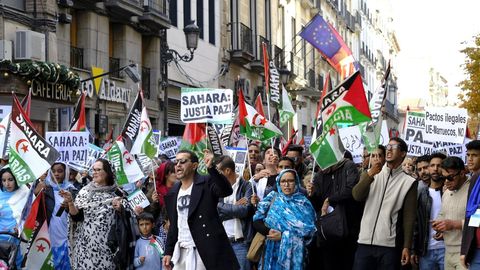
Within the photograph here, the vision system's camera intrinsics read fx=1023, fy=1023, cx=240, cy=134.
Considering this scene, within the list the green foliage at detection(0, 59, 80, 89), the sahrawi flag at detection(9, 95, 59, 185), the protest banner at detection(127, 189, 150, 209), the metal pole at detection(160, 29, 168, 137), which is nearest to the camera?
the sahrawi flag at detection(9, 95, 59, 185)

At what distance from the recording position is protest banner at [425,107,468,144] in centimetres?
1340

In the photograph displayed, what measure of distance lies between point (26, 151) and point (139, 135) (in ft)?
8.41

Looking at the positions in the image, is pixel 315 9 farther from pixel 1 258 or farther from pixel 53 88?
pixel 1 258

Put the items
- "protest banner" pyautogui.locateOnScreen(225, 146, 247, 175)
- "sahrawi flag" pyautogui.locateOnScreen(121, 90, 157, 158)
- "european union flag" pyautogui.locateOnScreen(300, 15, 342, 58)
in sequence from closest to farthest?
"sahrawi flag" pyautogui.locateOnScreen(121, 90, 157, 158) → "protest banner" pyautogui.locateOnScreen(225, 146, 247, 175) → "european union flag" pyautogui.locateOnScreen(300, 15, 342, 58)

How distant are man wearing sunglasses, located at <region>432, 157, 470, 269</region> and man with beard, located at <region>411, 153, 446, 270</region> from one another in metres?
0.38

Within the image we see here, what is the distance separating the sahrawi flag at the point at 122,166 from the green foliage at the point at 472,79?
80.1 feet

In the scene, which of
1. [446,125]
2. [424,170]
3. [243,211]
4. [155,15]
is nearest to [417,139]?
[446,125]

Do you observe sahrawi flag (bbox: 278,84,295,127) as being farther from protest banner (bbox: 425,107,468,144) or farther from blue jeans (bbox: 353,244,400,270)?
blue jeans (bbox: 353,244,400,270)

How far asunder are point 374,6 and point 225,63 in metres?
46.5

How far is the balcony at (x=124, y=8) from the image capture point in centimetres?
2205

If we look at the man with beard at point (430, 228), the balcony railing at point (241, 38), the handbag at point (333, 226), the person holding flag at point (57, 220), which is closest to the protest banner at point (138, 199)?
the person holding flag at point (57, 220)

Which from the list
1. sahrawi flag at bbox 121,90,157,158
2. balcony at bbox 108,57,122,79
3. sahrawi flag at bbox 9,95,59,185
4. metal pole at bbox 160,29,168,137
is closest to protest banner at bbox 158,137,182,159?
sahrawi flag at bbox 121,90,157,158

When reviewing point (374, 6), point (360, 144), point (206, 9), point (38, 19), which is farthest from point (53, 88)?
point (374, 6)

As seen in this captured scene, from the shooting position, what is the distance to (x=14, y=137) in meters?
10.4
